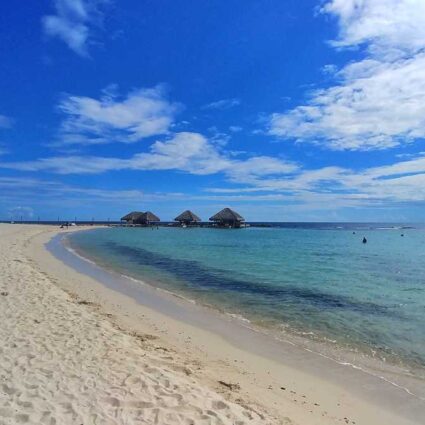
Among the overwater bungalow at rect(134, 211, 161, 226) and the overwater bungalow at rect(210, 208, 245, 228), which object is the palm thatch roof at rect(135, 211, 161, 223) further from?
the overwater bungalow at rect(210, 208, 245, 228)

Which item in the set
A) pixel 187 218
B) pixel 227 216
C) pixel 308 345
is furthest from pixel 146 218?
pixel 308 345

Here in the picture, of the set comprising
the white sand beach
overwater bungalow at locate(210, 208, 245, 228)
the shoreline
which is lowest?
the shoreline

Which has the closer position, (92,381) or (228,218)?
(92,381)

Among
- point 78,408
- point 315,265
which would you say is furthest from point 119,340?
point 315,265

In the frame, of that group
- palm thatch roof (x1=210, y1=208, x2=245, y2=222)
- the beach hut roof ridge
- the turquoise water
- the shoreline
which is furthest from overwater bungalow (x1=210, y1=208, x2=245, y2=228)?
the shoreline

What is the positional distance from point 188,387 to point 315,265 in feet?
62.8

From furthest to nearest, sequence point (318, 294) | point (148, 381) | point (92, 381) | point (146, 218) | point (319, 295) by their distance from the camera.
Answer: point (146, 218) → point (318, 294) → point (319, 295) → point (148, 381) → point (92, 381)

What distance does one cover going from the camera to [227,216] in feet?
277

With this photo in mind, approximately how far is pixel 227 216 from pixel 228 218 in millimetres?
572

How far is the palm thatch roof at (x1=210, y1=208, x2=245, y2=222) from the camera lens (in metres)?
84.2

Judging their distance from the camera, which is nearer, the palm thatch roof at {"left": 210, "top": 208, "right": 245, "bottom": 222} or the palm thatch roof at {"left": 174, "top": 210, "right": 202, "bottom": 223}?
the palm thatch roof at {"left": 210, "top": 208, "right": 245, "bottom": 222}

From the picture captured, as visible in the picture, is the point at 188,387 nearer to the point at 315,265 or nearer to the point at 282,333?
the point at 282,333

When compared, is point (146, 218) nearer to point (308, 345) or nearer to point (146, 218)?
point (146, 218)

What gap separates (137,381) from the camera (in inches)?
203
